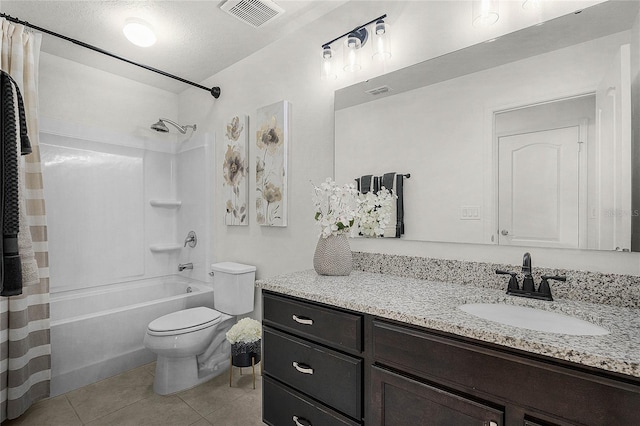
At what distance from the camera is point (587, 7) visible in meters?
1.23

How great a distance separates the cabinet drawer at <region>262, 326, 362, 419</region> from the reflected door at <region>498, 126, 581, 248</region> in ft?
2.85

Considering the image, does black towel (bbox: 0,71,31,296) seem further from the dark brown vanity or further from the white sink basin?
the white sink basin

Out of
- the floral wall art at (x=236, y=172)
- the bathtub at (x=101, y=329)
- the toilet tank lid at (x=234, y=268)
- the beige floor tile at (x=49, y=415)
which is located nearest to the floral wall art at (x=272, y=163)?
the floral wall art at (x=236, y=172)

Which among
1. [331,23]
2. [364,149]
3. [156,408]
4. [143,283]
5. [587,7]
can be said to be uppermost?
[331,23]

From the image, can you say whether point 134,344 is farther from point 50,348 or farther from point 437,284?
point 437,284

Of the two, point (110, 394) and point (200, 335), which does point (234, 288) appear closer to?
point (200, 335)

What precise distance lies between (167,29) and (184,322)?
6.74 ft

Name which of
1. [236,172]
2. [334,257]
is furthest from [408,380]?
[236,172]

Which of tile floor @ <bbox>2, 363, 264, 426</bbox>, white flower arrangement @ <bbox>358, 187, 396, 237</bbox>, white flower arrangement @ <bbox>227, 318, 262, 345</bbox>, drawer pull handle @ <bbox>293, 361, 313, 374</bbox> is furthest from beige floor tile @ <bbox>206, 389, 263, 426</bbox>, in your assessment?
white flower arrangement @ <bbox>358, 187, 396, 237</bbox>

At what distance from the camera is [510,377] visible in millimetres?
861

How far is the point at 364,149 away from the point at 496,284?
3.21ft

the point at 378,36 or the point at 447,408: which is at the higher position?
the point at 378,36

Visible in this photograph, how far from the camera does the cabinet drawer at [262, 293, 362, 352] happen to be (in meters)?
1.21

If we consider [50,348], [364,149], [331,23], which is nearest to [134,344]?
[50,348]
